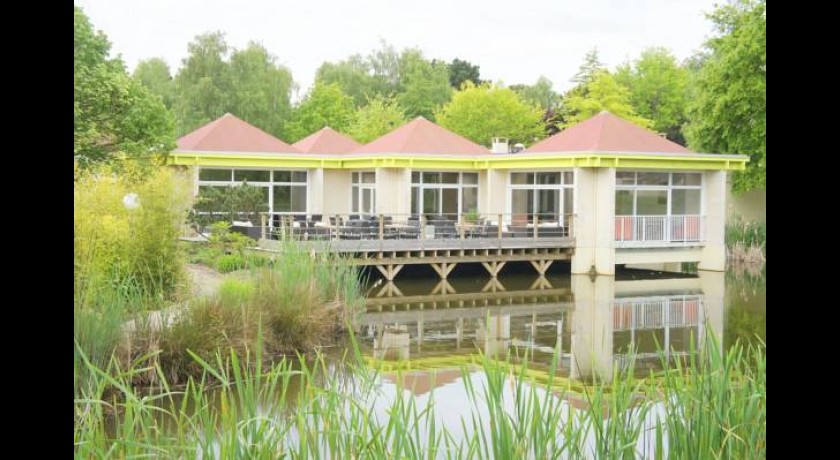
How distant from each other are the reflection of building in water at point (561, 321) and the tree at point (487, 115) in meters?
19.7

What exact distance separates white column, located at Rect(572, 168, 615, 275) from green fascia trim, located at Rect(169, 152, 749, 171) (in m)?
0.40

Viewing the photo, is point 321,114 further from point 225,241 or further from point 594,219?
point 225,241

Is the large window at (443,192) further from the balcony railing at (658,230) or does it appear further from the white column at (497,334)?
the white column at (497,334)

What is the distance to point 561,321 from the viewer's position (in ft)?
50.1

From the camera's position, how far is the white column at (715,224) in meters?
23.5

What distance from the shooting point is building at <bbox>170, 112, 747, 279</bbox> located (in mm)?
21672

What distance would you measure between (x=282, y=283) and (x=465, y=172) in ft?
48.9

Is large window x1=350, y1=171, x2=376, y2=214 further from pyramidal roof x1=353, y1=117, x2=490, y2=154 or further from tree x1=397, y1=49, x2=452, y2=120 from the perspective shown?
tree x1=397, y1=49, x2=452, y2=120

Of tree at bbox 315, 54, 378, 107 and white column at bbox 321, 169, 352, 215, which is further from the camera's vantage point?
tree at bbox 315, 54, 378, 107

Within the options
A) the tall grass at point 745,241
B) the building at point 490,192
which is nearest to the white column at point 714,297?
the building at point 490,192

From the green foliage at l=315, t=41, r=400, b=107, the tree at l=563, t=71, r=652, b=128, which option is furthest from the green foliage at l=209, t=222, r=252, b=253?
the green foliage at l=315, t=41, r=400, b=107

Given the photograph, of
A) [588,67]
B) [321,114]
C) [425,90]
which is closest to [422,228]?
[321,114]

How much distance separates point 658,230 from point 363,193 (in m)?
8.00
